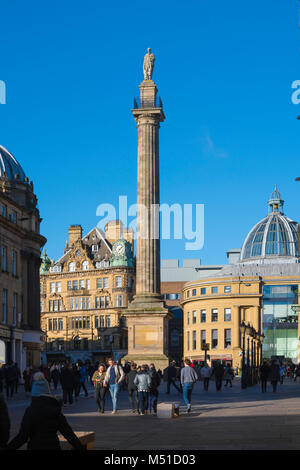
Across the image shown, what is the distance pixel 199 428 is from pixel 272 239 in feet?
401

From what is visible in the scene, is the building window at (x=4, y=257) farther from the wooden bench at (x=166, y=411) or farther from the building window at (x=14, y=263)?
the wooden bench at (x=166, y=411)

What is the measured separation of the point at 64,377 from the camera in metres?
34.3

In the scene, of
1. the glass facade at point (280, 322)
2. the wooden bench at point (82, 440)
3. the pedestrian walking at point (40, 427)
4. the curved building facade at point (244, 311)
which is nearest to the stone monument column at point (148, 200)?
the wooden bench at point (82, 440)

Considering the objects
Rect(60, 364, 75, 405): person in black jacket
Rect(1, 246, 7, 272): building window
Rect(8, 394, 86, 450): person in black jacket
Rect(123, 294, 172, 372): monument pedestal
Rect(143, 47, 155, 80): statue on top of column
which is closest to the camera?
Rect(8, 394, 86, 450): person in black jacket

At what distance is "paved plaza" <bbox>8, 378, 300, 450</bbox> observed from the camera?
17219 millimetres

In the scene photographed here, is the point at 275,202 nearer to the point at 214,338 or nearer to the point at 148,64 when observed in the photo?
the point at 214,338

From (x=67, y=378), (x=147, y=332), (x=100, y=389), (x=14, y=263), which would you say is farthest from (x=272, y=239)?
(x=100, y=389)

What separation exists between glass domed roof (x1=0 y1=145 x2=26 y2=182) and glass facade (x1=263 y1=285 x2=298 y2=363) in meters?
55.4

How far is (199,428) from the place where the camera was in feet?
71.1

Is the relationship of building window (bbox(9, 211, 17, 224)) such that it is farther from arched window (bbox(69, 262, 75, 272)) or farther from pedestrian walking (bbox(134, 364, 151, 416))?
arched window (bbox(69, 262, 75, 272))

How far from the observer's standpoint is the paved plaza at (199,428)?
17.2 metres

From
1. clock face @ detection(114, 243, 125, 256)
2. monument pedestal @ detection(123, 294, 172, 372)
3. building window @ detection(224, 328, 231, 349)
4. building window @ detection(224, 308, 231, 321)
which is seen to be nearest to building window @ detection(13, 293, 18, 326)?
monument pedestal @ detection(123, 294, 172, 372)
